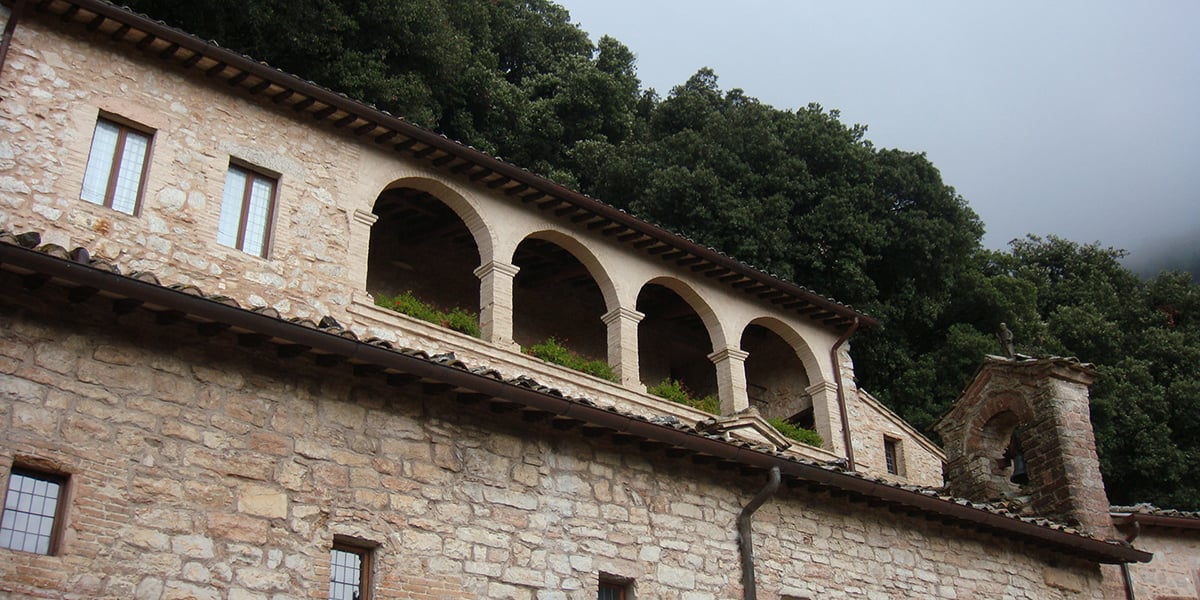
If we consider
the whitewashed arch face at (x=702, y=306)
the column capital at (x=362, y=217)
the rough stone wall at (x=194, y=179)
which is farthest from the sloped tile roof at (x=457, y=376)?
the whitewashed arch face at (x=702, y=306)

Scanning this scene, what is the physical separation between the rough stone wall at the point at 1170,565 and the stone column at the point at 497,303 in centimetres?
883

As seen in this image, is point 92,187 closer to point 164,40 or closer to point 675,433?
point 164,40

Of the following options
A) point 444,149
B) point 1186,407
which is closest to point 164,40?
point 444,149

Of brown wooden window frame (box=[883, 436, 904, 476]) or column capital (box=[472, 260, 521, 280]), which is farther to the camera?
brown wooden window frame (box=[883, 436, 904, 476])

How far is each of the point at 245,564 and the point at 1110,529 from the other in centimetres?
1158

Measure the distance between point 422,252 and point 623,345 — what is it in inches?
135

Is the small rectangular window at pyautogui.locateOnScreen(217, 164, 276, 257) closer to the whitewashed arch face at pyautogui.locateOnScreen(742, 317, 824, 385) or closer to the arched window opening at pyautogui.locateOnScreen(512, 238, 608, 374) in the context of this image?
the arched window opening at pyautogui.locateOnScreen(512, 238, 608, 374)

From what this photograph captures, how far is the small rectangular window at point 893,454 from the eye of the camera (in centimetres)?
2184

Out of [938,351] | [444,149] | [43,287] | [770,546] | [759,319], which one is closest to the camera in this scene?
[43,287]

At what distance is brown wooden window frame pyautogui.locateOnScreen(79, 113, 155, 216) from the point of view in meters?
11.8

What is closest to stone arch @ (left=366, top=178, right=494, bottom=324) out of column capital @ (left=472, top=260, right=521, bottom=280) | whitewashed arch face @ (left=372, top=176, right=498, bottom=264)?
whitewashed arch face @ (left=372, top=176, right=498, bottom=264)

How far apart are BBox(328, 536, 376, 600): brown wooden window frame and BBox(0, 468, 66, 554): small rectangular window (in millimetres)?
1998

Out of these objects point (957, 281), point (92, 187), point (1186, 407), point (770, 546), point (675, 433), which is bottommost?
point (770, 546)

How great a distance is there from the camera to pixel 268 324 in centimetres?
861
